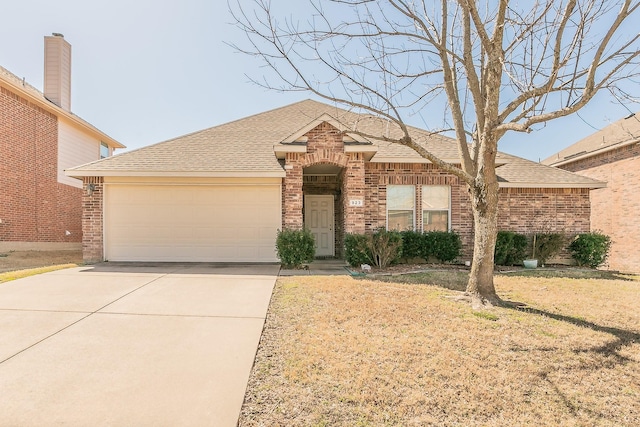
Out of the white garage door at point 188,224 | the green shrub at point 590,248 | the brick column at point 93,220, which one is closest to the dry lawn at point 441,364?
the white garage door at point 188,224

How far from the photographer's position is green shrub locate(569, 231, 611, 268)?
9.89m

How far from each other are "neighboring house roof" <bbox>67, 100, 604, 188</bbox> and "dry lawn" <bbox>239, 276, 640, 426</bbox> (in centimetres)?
456

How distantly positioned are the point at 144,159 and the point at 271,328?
26.6ft

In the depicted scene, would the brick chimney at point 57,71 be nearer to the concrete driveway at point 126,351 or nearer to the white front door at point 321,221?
the concrete driveway at point 126,351

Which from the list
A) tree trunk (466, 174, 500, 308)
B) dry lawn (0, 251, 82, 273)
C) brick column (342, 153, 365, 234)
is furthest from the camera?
brick column (342, 153, 365, 234)

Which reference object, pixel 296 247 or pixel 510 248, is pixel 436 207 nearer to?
pixel 510 248

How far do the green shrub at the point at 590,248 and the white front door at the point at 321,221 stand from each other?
782 centimetres

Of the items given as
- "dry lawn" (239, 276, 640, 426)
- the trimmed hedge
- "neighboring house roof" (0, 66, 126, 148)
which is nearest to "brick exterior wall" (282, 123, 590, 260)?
the trimmed hedge

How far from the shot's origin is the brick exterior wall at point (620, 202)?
1276 centimetres

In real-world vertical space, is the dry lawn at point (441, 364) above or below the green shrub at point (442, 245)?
below

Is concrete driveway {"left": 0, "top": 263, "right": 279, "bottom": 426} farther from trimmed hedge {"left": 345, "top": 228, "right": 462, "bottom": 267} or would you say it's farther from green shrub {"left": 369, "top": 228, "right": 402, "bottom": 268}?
green shrub {"left": 369, "top": 228, "right": 402, "bottom": 268}

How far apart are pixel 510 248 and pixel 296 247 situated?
6337 mm

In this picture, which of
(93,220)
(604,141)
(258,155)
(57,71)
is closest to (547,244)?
(604,141)

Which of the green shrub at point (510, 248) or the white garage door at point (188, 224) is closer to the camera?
the green shrub at point (510, 248)
